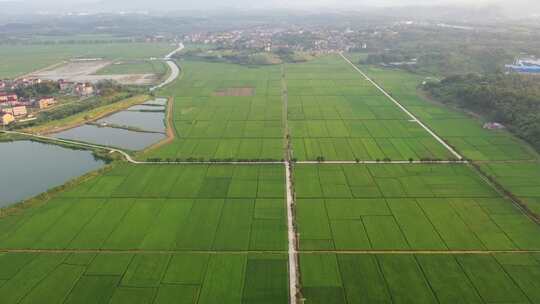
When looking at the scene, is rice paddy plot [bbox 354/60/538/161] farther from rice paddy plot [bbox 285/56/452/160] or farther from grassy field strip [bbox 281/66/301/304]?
grassy field strip [bbox 281/66/301/304]

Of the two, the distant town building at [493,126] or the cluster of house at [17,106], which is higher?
the cluster of house at [17,106]

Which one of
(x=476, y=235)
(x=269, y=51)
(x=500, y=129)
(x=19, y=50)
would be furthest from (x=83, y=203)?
(x=19, y=50)

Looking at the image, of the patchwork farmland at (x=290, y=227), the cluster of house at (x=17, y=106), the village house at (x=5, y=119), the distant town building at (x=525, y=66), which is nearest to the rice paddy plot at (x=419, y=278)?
the patchwork farmland at (x=290, y=227)

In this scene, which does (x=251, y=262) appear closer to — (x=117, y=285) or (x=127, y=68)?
(x=117, y=285)

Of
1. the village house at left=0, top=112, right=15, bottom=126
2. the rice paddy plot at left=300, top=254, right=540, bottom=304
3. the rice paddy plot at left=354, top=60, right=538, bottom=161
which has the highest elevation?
the village house at left=0, top=112, right=15, bottom=126

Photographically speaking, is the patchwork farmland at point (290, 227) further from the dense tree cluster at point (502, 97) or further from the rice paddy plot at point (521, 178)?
the dense tree cluster at point (502, 97)

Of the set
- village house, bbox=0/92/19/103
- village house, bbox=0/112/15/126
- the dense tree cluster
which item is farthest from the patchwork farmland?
village house, bbox=0/92/19/103

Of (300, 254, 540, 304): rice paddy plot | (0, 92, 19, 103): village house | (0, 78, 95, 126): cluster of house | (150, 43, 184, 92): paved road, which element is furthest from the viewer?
(150, 43, 184, 92): paved road

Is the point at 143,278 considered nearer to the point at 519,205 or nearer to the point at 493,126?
the point at 519,205
